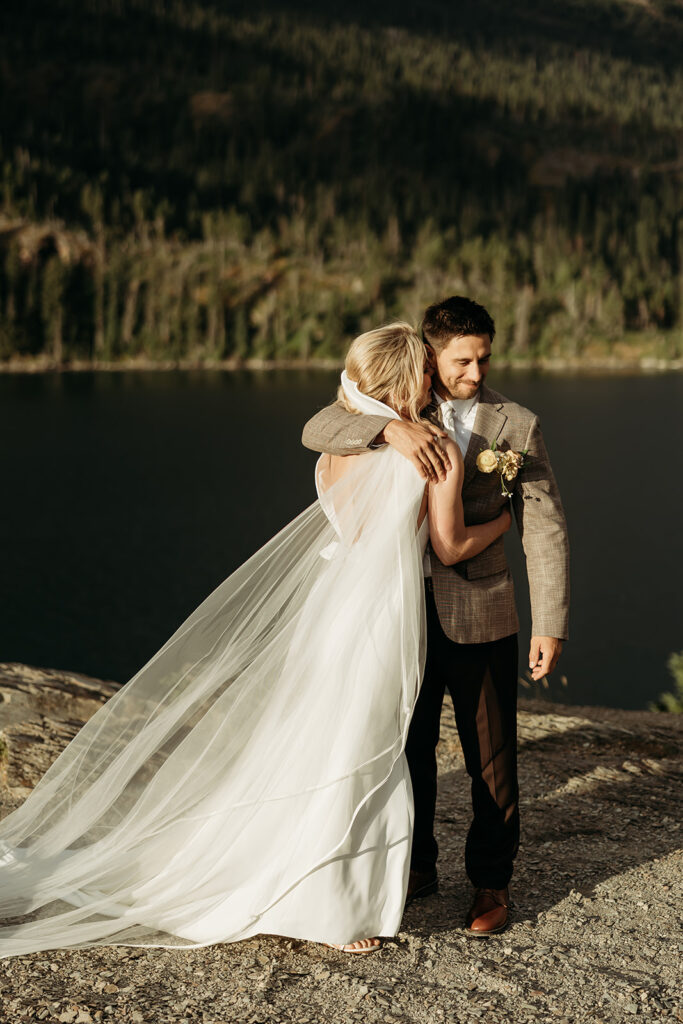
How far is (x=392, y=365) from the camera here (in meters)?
3.17

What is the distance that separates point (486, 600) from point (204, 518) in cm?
2968

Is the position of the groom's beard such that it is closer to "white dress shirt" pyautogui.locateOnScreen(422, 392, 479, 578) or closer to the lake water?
"white dress shirt" pyautogui.locateOnScreen(422, 392, 479, 578)

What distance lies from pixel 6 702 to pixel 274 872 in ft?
10.1

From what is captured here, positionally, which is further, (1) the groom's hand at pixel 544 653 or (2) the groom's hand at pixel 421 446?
(1) the groom's hand at pixel 544 653

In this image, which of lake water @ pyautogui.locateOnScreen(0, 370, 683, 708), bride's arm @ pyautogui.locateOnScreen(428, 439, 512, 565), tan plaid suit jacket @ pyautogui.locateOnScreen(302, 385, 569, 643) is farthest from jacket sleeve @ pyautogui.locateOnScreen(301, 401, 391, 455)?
lake water @ pyautogui.locateOnScreen(0, 370, 683, 708)

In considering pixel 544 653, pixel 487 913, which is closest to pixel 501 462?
pixel 544 653

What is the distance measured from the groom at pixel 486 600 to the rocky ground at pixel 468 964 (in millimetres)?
232

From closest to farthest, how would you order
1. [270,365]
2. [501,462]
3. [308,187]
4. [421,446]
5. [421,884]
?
[421,446], [501,462], [421,884], [270,365], [308,187]

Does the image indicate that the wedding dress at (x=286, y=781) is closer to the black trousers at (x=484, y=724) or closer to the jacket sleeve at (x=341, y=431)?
the jacket sleeve at (x=341, y=431)

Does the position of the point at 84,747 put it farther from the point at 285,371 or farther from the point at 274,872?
the point at 285,371

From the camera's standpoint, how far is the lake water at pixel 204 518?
21.5 meters

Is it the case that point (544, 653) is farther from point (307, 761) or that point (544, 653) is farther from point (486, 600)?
point (307, 761)

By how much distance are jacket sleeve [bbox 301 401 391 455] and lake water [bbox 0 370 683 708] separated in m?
15.1

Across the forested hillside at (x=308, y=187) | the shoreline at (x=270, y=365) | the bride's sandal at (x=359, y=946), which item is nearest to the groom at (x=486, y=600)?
the bride's sandal at (x=359, y=946)
